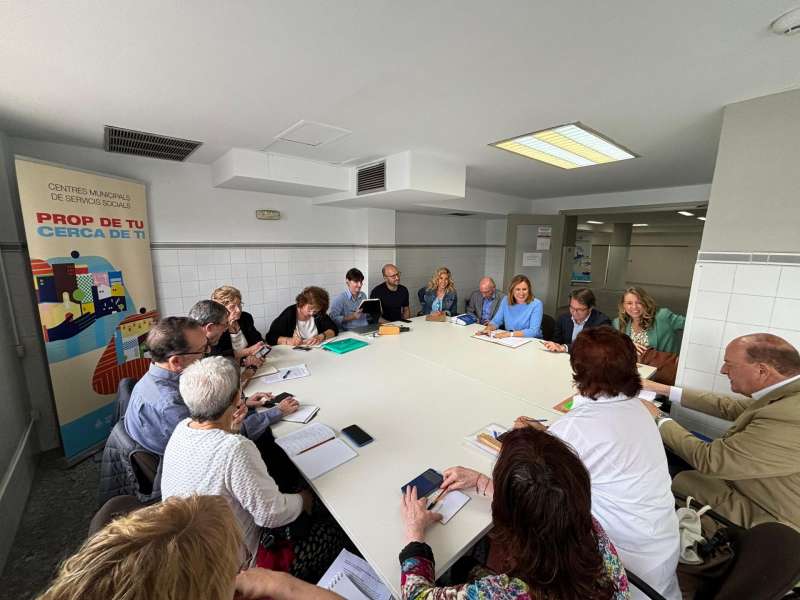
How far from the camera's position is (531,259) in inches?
224

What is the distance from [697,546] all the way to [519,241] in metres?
4.94

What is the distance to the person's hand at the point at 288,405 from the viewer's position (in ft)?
5.35

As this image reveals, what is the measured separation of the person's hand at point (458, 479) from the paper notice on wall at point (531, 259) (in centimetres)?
512

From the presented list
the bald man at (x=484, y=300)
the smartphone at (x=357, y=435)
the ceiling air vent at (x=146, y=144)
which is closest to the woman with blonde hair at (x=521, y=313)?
the bald man at (x=484, y=300)

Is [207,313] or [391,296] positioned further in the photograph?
[391,296]

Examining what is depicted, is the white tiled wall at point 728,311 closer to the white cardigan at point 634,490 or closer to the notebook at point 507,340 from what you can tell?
the notebook at point 507,340

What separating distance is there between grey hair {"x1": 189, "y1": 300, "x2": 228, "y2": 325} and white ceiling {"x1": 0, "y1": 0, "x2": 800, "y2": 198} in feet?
3.93

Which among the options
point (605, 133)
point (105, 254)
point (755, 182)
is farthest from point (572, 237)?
point (105, 254)

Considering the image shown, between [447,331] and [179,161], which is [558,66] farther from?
[179,161]

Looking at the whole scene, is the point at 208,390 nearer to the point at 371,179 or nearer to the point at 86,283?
the point at 86,283

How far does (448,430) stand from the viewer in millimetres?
1498

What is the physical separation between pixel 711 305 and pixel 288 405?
8.54 feet

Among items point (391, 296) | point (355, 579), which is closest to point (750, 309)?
point (355, 579)

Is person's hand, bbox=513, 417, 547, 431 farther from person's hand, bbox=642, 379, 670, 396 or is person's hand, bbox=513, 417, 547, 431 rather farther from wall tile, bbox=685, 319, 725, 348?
wall tile, bbox=685, 319, 725, 348
